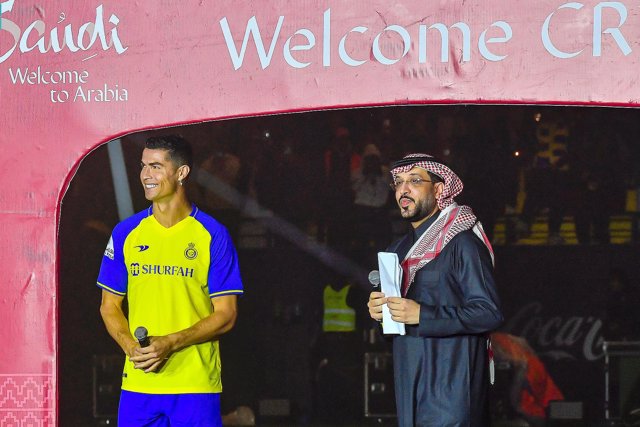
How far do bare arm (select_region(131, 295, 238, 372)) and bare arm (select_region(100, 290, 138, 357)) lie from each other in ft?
0.24

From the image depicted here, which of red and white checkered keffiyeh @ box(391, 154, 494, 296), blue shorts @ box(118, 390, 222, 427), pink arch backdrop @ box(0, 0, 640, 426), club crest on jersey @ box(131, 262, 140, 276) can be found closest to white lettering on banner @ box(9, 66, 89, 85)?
pink arch backdrop @ box(0, 0, 640, 426)

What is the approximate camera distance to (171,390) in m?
5.67

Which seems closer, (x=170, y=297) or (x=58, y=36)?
(x=170, y=297)

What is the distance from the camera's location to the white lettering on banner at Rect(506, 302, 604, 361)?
10.3 m

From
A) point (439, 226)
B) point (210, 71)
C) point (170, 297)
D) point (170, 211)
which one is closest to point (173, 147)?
point (170, 211)

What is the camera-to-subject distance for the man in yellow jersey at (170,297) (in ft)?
18.6

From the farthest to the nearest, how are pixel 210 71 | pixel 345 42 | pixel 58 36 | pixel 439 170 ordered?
pixel 58 36 → pixel 210 71 → pixel 345 42 → pixel 439 170

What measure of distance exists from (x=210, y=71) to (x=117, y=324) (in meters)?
1.49

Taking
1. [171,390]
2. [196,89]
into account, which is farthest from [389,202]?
[171,390]

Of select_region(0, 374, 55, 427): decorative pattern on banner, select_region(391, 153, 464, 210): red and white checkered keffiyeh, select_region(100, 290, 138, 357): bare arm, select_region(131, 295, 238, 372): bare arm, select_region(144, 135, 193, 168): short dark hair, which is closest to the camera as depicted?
select_region(391, 153, 464, 210): red and white checkered keffiyeh

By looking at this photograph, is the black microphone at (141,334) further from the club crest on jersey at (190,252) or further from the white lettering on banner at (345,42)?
the white lettering on banner at (345,42)

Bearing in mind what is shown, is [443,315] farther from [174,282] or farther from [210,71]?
[210,71]

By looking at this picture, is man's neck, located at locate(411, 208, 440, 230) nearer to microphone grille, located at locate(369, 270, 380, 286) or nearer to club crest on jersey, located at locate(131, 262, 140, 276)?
microphone grille, located at locate(369, 270, 380, 286)

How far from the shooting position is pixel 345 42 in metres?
6.25
